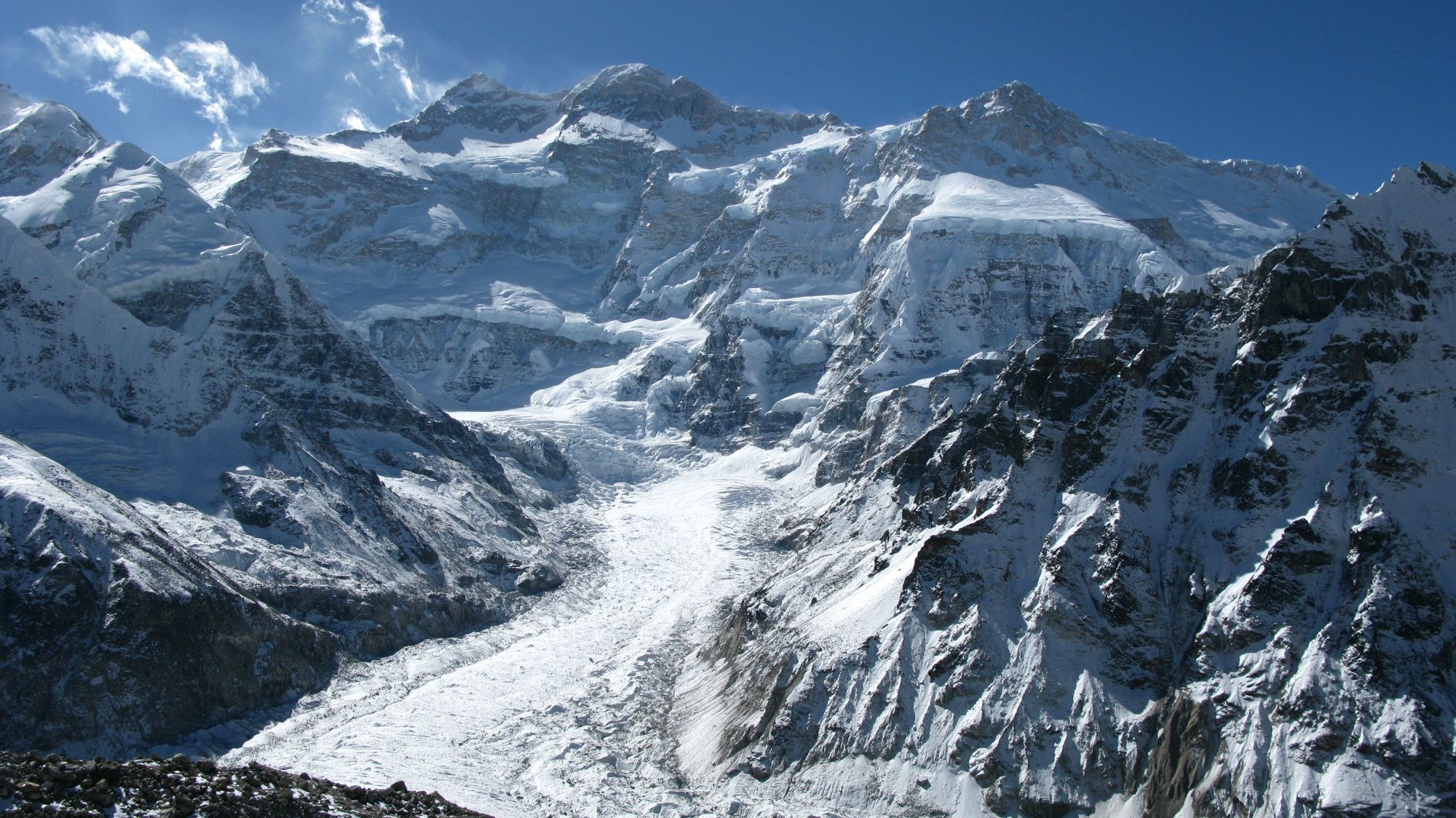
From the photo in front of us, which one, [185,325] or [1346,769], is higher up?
[185,325]

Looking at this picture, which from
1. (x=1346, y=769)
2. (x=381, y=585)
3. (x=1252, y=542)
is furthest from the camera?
(x=381, y=585)

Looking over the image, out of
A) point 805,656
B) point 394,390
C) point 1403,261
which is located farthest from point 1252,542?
point 394,390

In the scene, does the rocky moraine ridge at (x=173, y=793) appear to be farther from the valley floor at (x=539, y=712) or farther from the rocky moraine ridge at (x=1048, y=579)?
the rocky moraine ridge at (x=1048, y=579)

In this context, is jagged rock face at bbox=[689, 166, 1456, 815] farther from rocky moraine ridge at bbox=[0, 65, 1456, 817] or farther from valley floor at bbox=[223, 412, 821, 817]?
valley floor at bbox=[223, 412, 821, 817]

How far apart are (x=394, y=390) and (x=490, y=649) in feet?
234

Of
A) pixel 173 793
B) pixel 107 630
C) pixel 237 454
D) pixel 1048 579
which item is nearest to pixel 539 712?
pixel 107 630

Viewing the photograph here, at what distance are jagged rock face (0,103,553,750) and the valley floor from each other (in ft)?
16.0

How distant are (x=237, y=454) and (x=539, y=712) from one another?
47923mm

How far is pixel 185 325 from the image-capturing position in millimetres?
149875

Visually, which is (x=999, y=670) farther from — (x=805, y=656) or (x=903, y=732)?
→ (x=805, y=656)

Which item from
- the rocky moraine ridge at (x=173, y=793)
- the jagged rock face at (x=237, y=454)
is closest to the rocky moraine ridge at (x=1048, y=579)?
the jagged rock face at (x=237, y=454)

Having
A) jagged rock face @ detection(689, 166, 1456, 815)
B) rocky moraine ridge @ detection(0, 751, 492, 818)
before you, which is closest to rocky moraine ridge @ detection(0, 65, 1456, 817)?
jagged rock face @ detection(689, 166, 1456, 815)

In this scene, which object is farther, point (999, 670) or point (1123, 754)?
point (999, 670)

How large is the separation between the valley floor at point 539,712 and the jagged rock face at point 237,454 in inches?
192
